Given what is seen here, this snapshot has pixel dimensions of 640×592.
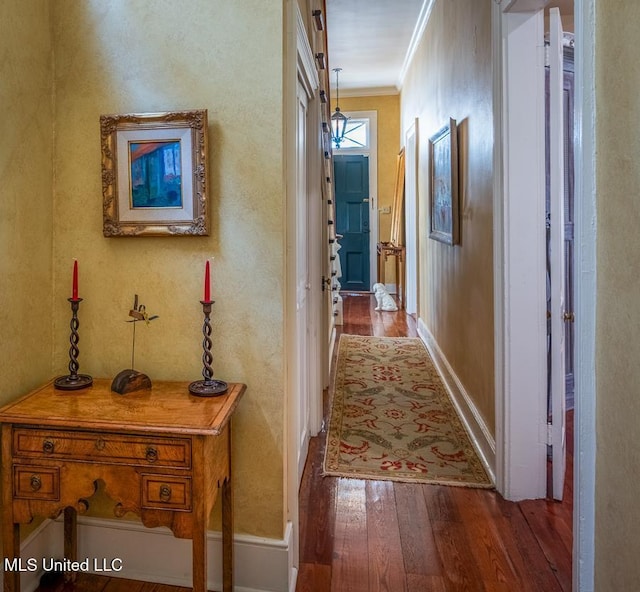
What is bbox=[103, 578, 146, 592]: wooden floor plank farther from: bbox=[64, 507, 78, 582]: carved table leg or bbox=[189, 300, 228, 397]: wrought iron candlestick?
bbox=[189, 300, 228, 397]: wrought iron candlestick

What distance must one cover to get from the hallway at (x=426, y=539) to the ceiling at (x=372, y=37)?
4435mm

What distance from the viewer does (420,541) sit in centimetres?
188

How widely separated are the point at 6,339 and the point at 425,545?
5.50 feet

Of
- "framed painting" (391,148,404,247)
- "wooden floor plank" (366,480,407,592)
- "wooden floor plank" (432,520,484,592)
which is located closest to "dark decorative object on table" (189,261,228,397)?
"wooden floor plank" (366,480,407,592)

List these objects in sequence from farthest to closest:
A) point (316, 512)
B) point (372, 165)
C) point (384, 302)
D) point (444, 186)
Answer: point (372, 165) → point (384, 302) → point (444, 186) → point (316, 512)

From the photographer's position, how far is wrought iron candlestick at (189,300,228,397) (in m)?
1.50

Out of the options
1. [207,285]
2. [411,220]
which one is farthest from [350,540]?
[411,220]

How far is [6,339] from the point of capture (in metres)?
1.51

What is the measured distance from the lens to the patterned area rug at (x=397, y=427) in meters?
2.43

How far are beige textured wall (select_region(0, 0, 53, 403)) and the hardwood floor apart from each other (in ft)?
2.71

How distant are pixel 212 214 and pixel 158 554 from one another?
1.20 meters

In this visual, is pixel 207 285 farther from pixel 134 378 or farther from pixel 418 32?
pixel 418 32

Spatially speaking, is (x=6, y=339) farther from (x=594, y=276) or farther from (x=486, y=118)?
(x=486, y=118)

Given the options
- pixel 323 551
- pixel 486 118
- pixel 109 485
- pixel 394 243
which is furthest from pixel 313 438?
pixel 394 243
